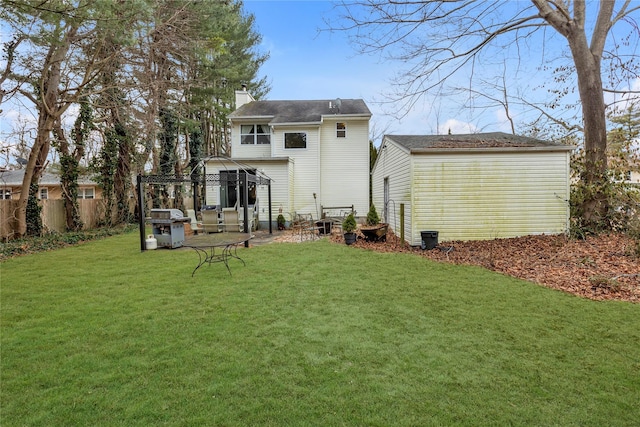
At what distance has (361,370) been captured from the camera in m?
2.89

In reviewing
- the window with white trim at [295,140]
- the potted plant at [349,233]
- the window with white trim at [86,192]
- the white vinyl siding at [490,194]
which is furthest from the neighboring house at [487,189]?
the window with white trim at [86,192]

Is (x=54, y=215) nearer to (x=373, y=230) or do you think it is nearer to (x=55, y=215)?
(x=55, y=215)

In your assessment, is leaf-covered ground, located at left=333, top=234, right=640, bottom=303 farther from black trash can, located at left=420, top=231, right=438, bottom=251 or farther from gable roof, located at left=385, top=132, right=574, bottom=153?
gable roof, located at left=385, top=132, right=574, bottom=153

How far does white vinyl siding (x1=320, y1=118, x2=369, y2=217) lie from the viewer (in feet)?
56.1

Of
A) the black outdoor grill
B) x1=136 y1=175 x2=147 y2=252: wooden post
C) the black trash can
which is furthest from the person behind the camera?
the black outdoor grill

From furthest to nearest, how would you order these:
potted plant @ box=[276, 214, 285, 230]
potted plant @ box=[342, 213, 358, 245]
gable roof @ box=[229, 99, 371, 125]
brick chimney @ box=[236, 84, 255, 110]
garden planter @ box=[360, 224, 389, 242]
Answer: brick chimney @ box=[236, 84, 255, 110], gable roof @ box=[229, 99, 371, 125], potted plant @ box=[276, 214, 285, 230], garden planter @ box=[360, 224, 389, 242], potted plant @ box=[342, 213, 358, 245]

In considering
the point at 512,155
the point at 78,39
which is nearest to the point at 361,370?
the point at 512,155

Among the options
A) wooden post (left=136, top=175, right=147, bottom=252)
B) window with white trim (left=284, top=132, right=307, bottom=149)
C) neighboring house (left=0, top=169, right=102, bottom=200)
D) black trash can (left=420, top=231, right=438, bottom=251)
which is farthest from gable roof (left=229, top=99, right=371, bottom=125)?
neighboring house (left=0, top=169, right=102, bottom=200)

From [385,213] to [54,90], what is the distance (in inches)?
502

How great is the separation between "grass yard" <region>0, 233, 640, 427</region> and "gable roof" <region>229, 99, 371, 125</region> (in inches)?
497

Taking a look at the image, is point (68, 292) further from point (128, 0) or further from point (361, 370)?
point (128, 0)

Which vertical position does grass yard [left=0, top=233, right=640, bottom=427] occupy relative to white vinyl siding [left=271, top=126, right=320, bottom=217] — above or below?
below

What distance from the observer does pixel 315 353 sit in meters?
3.21

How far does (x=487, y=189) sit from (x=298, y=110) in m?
12.4
